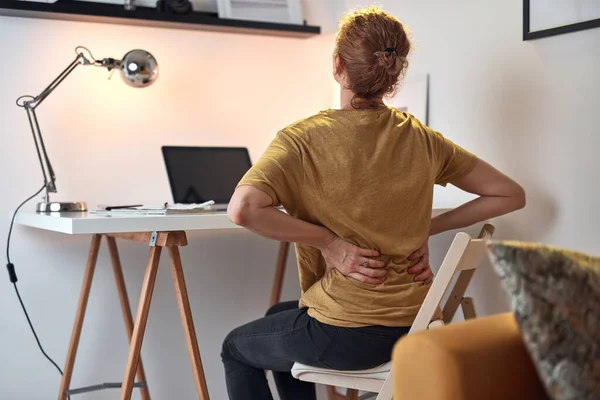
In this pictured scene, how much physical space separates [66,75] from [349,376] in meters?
1.30

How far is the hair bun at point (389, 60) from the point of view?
1558 mm

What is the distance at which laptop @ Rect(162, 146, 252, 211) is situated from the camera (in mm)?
2381

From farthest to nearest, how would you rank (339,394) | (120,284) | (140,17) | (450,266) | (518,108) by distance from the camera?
1. (339,394)
2. (140,17)
3. (120,284)
4. (518,108)
5. (450,266)

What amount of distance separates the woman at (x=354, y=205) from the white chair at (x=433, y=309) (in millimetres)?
27

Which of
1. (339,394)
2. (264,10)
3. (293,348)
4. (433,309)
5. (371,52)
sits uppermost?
(264,10)

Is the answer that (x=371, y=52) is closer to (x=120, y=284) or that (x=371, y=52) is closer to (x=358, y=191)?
(x=358, y=191)

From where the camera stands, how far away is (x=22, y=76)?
2352 millimetres

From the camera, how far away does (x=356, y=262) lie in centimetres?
156

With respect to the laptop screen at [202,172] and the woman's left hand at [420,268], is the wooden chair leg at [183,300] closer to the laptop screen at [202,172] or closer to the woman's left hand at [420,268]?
the laptop screen at [202,172]

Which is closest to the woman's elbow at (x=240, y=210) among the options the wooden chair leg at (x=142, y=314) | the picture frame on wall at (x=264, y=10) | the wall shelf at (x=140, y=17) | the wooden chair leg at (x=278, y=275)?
the wooden chair leg at (x=142, y=314)

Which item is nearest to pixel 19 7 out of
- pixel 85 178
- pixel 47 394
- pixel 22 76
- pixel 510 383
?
pixel 22 76

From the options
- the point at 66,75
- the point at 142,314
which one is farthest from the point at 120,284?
the point at 66,75

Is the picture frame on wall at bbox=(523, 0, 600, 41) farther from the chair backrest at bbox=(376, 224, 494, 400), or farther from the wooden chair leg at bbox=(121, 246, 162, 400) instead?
the wooden chair leg at bbox=(121, 246, 162, 400)

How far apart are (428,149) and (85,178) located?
1.24 meters
